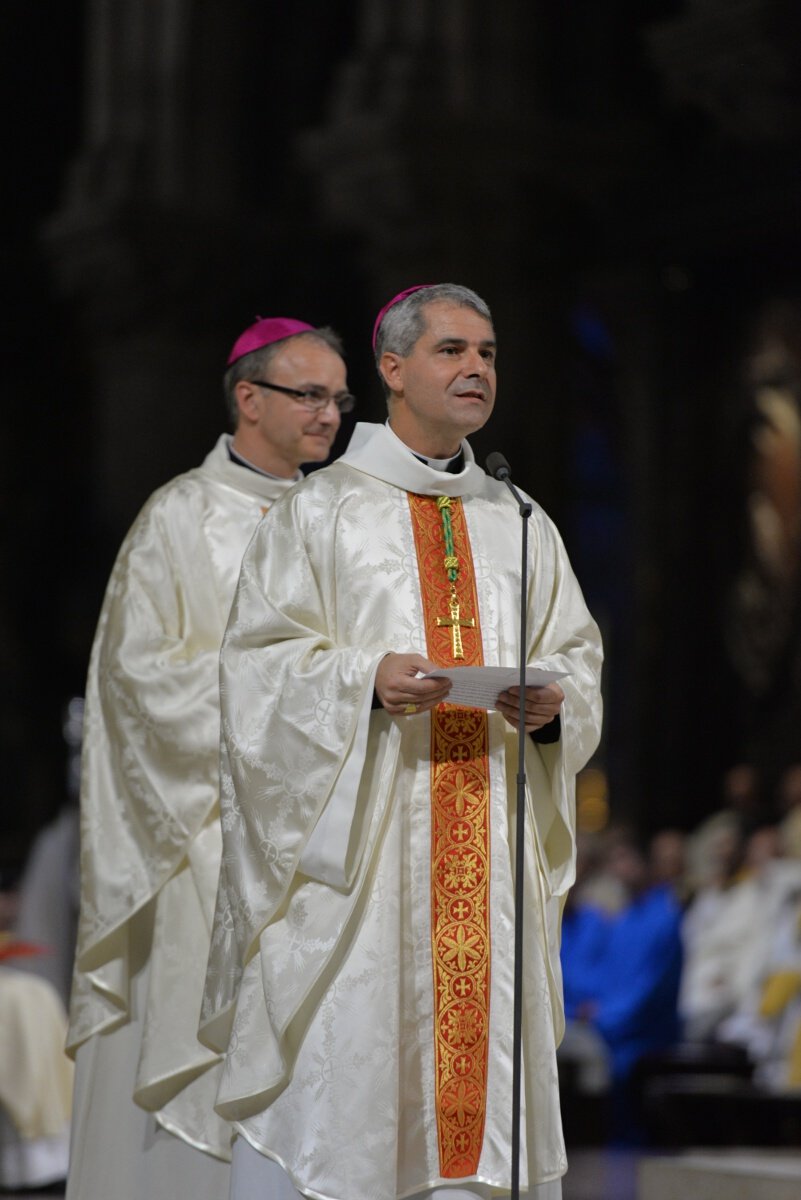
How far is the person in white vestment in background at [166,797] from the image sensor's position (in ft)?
15.5

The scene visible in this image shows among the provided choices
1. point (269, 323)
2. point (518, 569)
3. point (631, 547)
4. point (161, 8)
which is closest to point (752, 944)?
point (631, 547)

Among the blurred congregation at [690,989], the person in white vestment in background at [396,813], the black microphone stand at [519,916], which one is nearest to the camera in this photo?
the black microphone stand at [519,916]

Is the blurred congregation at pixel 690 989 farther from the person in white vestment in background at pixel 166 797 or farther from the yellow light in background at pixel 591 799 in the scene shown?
the person in white vestment in background at pixel 166 797

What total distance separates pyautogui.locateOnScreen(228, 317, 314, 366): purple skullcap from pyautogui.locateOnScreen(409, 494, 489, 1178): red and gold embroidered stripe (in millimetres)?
1298

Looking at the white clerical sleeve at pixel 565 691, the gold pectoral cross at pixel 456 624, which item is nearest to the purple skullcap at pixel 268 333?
the white clerical sleeve at pixel 565 691

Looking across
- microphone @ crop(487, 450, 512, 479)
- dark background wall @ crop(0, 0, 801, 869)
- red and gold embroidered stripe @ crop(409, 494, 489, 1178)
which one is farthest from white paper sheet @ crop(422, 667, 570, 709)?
dark background wall @ crop(0, 0, 801, 869)

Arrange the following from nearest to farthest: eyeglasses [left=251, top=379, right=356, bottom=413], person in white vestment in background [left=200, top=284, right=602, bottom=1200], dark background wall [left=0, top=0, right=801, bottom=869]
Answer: person in white vestment in background [left=200, top=284, right=602, bottom=1200] < eyeglasses [left=251, top=379, right=356, bottom=413] < dark background wall [left=0, top=0, right=801, bottom=869]

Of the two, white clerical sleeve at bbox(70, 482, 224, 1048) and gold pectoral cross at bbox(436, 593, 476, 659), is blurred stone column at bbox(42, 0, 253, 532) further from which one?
gold pectoral cross at bbox(436, 593, 476, 659)

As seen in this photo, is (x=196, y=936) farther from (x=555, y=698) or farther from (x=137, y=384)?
(x=137, y=384)

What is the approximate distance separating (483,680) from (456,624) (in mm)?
324

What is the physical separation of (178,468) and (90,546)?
4.62ft

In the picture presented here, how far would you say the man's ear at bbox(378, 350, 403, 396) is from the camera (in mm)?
4059

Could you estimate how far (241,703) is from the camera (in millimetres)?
3982

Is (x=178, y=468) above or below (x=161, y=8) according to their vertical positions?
below
